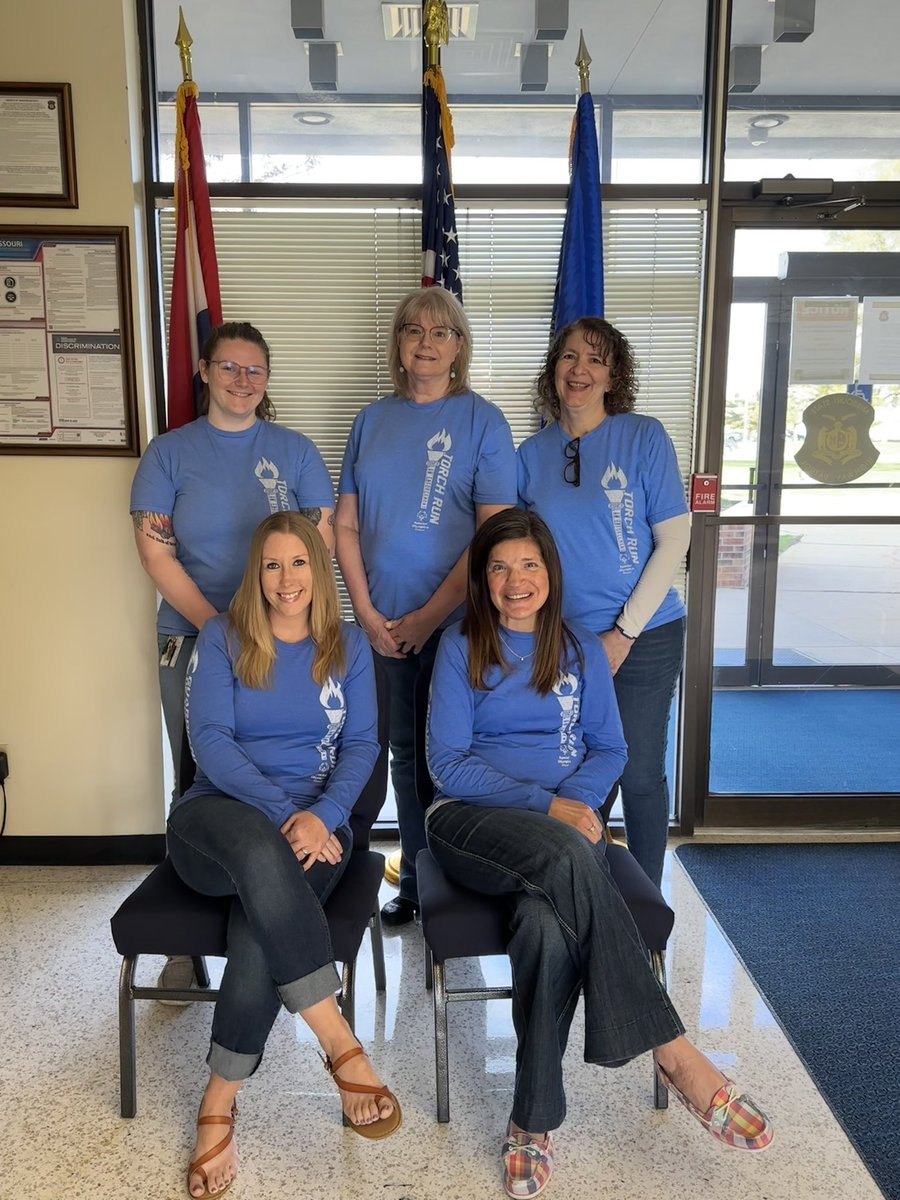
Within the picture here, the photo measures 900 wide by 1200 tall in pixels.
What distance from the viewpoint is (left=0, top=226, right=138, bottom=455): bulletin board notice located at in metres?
2.86

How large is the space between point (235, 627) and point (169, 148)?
1.83m

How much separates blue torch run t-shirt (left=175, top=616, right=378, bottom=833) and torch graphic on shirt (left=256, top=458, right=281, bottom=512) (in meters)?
0.46

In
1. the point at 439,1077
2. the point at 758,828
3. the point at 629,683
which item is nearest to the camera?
the point at 439,1077

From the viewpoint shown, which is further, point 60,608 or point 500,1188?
point 60,608

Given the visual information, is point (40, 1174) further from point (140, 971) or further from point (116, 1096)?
point (140, 971)

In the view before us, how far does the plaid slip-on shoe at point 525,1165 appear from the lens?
67.3 inches

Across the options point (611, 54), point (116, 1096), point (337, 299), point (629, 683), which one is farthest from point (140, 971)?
point (611, 54)

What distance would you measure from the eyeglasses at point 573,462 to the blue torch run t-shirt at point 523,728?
0.50 meters

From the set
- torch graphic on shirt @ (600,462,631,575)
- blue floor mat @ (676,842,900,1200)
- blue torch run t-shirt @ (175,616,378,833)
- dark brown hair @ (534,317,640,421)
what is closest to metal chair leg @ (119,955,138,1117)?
blue torch run t-shirt @ (175,616,378,833)

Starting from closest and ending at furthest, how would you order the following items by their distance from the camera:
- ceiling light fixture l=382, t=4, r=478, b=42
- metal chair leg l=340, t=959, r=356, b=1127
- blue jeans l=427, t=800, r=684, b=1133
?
blue jeans l=427, t=800, r=684, b=1133, metal chair leg l=340, t=959, r=356, b=1127, ceiling light fixture l=382, t=4, r=478, b=42

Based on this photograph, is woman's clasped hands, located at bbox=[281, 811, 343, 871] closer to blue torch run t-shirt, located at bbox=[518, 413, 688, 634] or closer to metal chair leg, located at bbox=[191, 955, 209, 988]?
metal chair leg, located at bbox=[191, 955, 209, 988]

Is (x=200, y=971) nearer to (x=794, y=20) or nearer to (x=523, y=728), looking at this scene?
(x=523, y=728)

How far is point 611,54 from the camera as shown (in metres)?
2.96

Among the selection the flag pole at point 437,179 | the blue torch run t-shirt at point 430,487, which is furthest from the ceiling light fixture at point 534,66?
the blue torch run t-shirt at point 430,487
